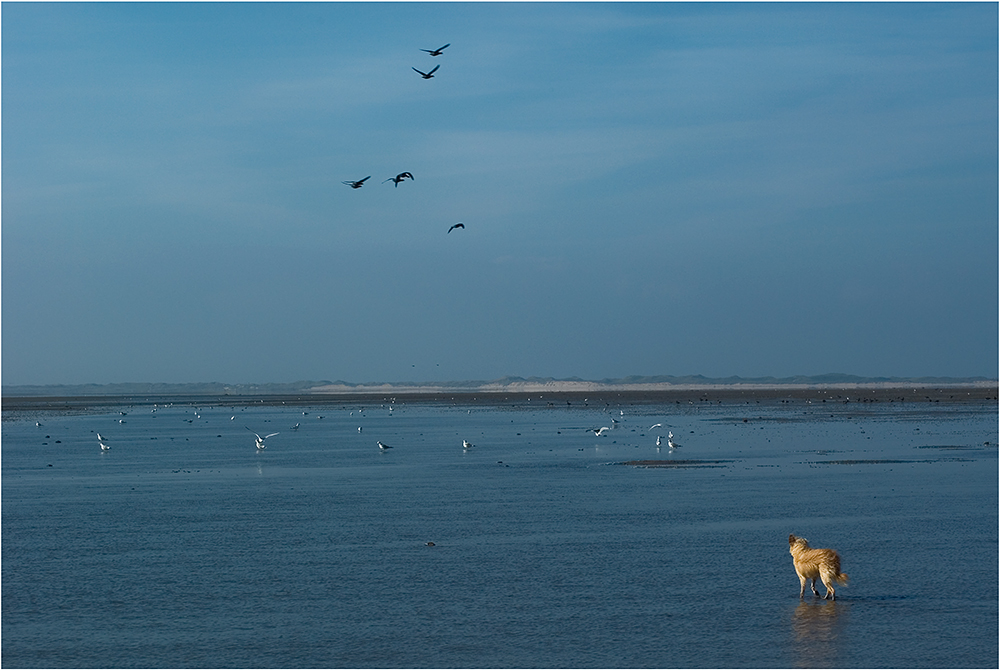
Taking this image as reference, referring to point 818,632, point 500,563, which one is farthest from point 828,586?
point 500,563

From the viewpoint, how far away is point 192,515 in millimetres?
23672

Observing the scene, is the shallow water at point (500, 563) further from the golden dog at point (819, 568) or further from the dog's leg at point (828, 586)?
the golden dog at point (819, 568)

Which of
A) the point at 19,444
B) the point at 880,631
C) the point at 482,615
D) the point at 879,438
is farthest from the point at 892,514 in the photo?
the point at 19,444

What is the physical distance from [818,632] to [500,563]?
5580mm

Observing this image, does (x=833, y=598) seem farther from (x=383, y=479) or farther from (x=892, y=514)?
(x=383, y=479)

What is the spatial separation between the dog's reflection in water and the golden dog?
24 centimetres

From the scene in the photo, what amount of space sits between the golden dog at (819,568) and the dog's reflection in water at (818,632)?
24 cm

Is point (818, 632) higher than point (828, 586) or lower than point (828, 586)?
lower

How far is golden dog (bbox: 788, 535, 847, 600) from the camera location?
14289 millimetres

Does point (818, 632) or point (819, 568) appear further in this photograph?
point (819, 568)

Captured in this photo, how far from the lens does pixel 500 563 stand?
1728 cm

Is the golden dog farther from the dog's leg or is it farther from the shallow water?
the shallow water

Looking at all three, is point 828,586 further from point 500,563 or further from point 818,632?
point 500,563

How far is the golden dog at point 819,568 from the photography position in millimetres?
14289
